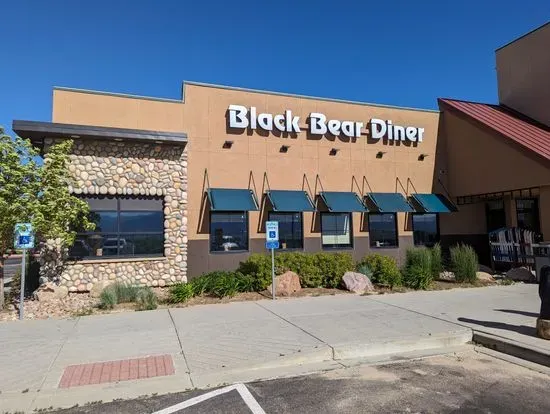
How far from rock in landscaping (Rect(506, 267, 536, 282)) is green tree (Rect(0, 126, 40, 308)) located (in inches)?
631

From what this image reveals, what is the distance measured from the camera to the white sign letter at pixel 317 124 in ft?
59.1

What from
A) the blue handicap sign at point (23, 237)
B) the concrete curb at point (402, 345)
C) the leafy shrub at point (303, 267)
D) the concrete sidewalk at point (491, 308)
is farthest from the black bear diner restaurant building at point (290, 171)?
the concrete curb at point (402, 345)

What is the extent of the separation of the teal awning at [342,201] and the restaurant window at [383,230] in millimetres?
1185

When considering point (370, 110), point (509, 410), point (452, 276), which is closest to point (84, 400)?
point (509, 410)

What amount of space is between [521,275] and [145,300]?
13.3 metres

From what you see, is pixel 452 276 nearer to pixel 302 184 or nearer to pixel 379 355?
pixel 302 184

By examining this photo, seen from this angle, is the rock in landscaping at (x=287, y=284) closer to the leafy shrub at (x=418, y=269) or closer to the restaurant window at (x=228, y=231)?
the restaurant window at (x=228, y=231)

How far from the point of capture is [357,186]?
18.7 meters

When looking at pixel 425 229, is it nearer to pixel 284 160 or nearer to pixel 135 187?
pixel 284 160

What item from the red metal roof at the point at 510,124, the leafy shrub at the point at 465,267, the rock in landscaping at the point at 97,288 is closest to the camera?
the rock in landscaping at the point at 97,288

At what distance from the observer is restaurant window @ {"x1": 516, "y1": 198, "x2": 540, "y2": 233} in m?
19.0

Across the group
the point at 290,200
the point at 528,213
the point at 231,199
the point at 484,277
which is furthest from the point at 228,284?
the point at 528,213

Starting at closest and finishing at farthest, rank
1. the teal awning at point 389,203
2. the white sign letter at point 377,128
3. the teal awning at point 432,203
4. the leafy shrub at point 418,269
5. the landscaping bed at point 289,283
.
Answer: the landscaping bed at point 289,283 → the leafy shrub at point 418,269 → the teal awning at point 389,203 → the white sign letter at point 377,128 → the teal awning at point 432,203

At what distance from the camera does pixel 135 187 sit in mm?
15047
